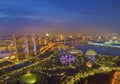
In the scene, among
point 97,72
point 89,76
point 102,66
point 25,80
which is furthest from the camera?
point 102,66

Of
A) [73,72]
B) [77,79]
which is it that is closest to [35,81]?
[77,79]

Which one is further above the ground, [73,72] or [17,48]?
[17,48]

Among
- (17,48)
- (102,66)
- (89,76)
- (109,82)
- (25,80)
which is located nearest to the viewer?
(25,80)

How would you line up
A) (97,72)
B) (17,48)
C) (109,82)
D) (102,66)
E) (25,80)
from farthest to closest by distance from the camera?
(17,48) → (102,66) → (97,72) → (109,82) → (25,80)

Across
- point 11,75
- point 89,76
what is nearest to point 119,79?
point 89,76

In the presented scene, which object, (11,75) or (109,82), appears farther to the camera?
(11,75)

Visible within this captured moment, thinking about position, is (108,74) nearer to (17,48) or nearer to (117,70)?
(117,70)

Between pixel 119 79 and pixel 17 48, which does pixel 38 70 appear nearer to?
pixel 119 79

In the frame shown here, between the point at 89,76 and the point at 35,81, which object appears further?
the point at 89,76

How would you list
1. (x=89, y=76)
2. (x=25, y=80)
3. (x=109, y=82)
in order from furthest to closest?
(x=89, y=76)
(x=109, y=82)
(x=25, y=80)
